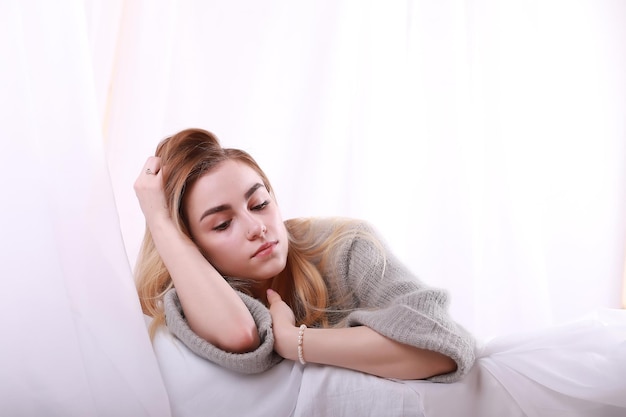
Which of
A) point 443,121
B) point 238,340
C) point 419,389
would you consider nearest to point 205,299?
point 238,340

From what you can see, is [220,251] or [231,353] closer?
[231,353]

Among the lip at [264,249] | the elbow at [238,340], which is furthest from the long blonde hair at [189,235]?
the elbow at [238,340]

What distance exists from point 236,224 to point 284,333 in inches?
11.8

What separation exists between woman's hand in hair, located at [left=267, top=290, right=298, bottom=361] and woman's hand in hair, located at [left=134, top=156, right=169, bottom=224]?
0.35 metres

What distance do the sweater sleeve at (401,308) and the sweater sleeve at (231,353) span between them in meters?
0.17

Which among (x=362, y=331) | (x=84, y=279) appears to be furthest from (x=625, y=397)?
(x=84, y=279)

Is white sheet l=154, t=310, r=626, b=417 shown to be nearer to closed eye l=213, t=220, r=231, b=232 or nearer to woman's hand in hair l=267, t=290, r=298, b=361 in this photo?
woman's hand in hair l=267, t=290, r=298, b=361

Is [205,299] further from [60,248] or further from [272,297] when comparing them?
[60,248]

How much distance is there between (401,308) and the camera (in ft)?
4.15

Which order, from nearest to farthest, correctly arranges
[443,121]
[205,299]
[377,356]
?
[377,356] → [205,299] → [443,121]

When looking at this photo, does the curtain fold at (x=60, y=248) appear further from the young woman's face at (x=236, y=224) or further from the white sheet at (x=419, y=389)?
the young woman's face at (x=236, y=224)

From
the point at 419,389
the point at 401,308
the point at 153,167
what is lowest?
the point at 419,389

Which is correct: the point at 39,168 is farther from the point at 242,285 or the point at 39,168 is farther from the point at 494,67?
the point at 494,67

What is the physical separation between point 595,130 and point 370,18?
83 centimetres
